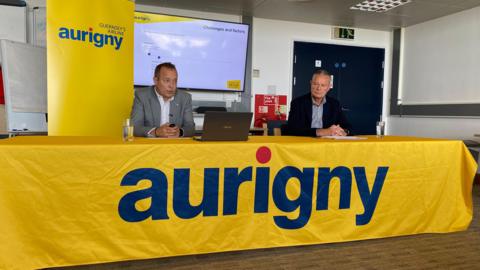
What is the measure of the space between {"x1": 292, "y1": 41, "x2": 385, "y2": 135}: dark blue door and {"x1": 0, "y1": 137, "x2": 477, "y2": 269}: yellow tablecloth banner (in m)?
3.48

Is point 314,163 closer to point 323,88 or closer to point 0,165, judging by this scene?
point 323,88

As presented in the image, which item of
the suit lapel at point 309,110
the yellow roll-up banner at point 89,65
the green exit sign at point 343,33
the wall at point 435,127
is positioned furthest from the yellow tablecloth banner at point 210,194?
the green exit sign at point 343,33

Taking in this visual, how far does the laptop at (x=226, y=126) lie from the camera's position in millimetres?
1961

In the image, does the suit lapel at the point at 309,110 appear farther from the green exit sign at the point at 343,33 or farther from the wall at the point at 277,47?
the green exit sign at the point at 343,33

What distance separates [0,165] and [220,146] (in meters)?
1.04

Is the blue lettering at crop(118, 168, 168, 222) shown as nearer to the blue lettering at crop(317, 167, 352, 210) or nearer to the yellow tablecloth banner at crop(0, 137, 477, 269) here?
the yellow tablecloth banner at crop(0, 137, 477, 269)

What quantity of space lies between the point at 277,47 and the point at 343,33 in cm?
117

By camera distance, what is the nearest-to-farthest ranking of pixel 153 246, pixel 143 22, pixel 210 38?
pixel 153 246 → pixel 143 22 → pixel 210 38

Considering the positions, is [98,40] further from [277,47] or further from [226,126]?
[277,47]

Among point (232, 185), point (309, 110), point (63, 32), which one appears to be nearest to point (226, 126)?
point (232, 185)

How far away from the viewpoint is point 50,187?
1724 mm

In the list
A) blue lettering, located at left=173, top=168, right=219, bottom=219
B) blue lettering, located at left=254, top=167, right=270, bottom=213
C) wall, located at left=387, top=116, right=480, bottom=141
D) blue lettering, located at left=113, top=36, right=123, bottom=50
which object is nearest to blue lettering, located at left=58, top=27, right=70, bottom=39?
blue lettering, located at left=113, top=36, right=123, bottom=50

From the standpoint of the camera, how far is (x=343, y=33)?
5.81 metres

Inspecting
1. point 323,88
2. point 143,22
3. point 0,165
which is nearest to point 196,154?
point 0,165
